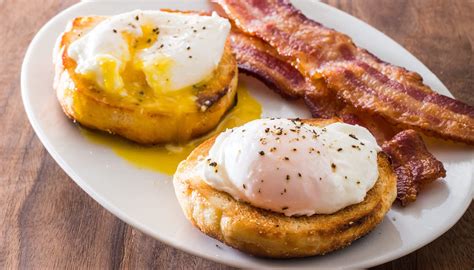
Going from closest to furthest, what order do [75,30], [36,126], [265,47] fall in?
[36,126]
[75,30]
[265,47]

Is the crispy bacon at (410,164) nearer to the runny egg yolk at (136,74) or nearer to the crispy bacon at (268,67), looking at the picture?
the crispy bacon at (268,67)

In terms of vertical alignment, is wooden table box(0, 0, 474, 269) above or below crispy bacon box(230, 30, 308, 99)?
below

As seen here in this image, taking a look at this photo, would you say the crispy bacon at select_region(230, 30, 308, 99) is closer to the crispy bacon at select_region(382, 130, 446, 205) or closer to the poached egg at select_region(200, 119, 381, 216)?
the crispy bacon at select_region(382, 130, 446, 205)

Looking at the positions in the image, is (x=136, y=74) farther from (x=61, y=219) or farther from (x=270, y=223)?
(x=270, y=223)

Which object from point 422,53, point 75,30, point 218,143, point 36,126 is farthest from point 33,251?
point 422,53

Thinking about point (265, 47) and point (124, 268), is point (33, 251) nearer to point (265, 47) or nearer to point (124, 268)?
point (124, 268)

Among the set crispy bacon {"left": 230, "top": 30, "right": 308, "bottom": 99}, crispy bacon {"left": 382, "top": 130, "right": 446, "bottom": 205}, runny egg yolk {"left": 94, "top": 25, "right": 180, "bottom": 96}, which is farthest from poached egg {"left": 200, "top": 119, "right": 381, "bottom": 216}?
crispy bacon {"left": 230, "top": 30, "right": 308, "bottom": 99}
